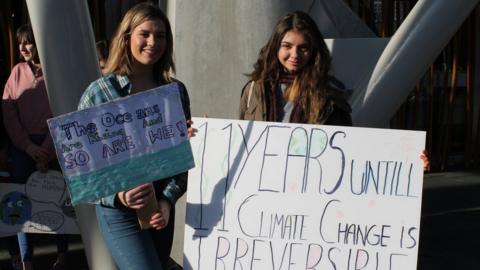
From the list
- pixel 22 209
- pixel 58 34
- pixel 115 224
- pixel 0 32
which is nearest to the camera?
pixel 115 224

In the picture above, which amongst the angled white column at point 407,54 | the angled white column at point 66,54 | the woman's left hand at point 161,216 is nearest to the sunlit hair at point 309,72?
the woman's left hand at point 161,216

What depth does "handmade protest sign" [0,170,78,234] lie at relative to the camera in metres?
4.73

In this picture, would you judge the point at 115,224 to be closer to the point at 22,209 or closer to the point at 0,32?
the point at 22,209

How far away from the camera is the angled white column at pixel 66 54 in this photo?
3.71 m

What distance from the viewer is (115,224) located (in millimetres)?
2818

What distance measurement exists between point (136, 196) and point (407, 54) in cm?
249

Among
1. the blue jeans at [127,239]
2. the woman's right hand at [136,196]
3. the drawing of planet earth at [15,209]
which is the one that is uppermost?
the woman's right hand at [136,196]

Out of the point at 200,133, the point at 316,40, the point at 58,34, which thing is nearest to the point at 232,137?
the point at 200,133

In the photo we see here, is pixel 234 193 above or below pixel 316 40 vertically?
below

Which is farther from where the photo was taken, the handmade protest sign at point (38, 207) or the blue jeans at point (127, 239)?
the handmade protest sign at point (38, 207)

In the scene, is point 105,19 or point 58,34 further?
point 105,19

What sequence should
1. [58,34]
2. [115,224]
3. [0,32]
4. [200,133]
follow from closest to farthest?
[115,224]
[200,133]
[58,34]
[0,32]

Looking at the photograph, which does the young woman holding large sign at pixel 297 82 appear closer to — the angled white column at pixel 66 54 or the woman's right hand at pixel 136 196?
the woman's right hand at pixel 136 196

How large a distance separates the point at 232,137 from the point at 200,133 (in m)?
0.14
